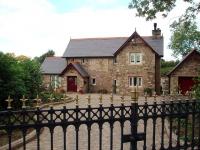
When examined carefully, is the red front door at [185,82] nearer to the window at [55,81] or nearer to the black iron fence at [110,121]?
the window at [55,81]

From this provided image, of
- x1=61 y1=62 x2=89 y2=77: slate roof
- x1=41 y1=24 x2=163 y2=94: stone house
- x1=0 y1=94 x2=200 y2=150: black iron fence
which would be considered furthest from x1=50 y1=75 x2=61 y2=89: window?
x1=0 y1=94 x2=200 y2=150: black iron fence

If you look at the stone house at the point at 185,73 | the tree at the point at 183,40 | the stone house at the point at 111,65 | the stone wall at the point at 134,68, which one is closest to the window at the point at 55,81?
the stone house at the point at 111,65

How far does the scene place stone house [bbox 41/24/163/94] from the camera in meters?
40.7

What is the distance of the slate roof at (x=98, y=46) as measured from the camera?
141 feet

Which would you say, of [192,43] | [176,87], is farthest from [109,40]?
[192,43]

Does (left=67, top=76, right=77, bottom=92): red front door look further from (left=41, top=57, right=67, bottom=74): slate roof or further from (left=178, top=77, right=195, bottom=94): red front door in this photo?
(left=178, top=77, right=195, bottom=94): red front door

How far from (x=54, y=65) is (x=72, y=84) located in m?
7.40

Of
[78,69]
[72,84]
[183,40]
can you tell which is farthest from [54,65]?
[183,40]

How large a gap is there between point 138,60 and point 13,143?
102 feet

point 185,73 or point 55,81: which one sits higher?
point 185,73

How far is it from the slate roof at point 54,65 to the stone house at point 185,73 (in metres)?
19.3

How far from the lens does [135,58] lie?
41500 millimetres

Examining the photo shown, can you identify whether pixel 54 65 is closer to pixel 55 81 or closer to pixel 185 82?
pixel 55 81

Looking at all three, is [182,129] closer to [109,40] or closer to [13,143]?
[13,143]
